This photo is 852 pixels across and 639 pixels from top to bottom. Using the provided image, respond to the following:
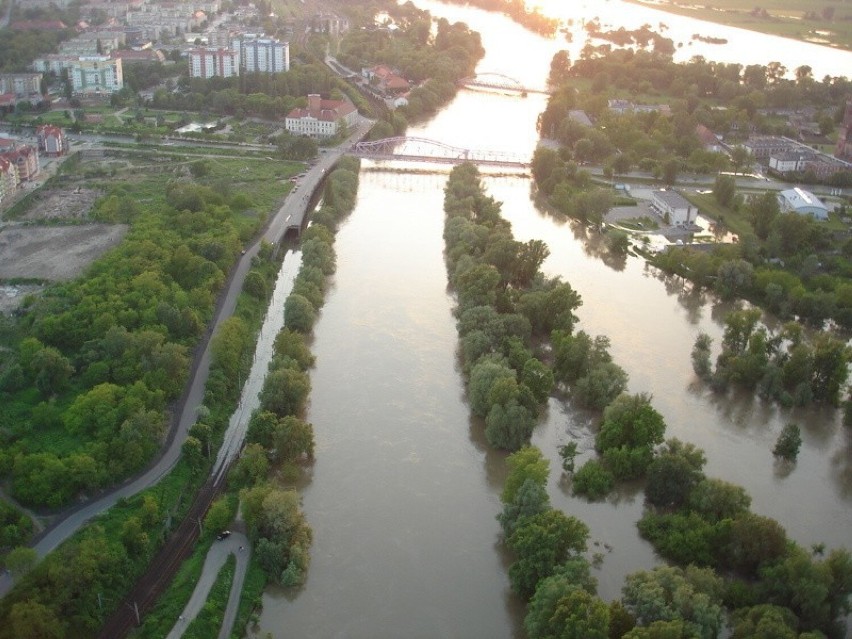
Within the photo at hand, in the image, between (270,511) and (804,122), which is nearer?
(270,511)

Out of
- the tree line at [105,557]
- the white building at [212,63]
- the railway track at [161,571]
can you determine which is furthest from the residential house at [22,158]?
the railway track at [161,571]

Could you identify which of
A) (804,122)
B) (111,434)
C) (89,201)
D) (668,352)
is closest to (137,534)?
(111,434)

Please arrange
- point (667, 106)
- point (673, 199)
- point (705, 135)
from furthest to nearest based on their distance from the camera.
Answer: point (667, 106)
point (705, 135)
point (673, 199)

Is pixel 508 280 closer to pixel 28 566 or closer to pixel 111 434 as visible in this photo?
pixel 111 434

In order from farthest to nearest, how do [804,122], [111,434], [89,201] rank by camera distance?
1. [804,122]
2. [89,201]
3. [111,434]

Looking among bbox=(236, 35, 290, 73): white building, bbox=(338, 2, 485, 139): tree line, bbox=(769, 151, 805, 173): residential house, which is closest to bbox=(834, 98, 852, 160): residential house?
bbox=(769, 151, 805, 173): residential house

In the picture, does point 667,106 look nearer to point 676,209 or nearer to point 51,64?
point 676,209

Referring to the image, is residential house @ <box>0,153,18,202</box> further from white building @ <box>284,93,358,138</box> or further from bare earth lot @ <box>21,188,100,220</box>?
white building @ <box>284,93,358,138</box>

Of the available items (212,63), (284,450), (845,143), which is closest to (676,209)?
(845,143)
